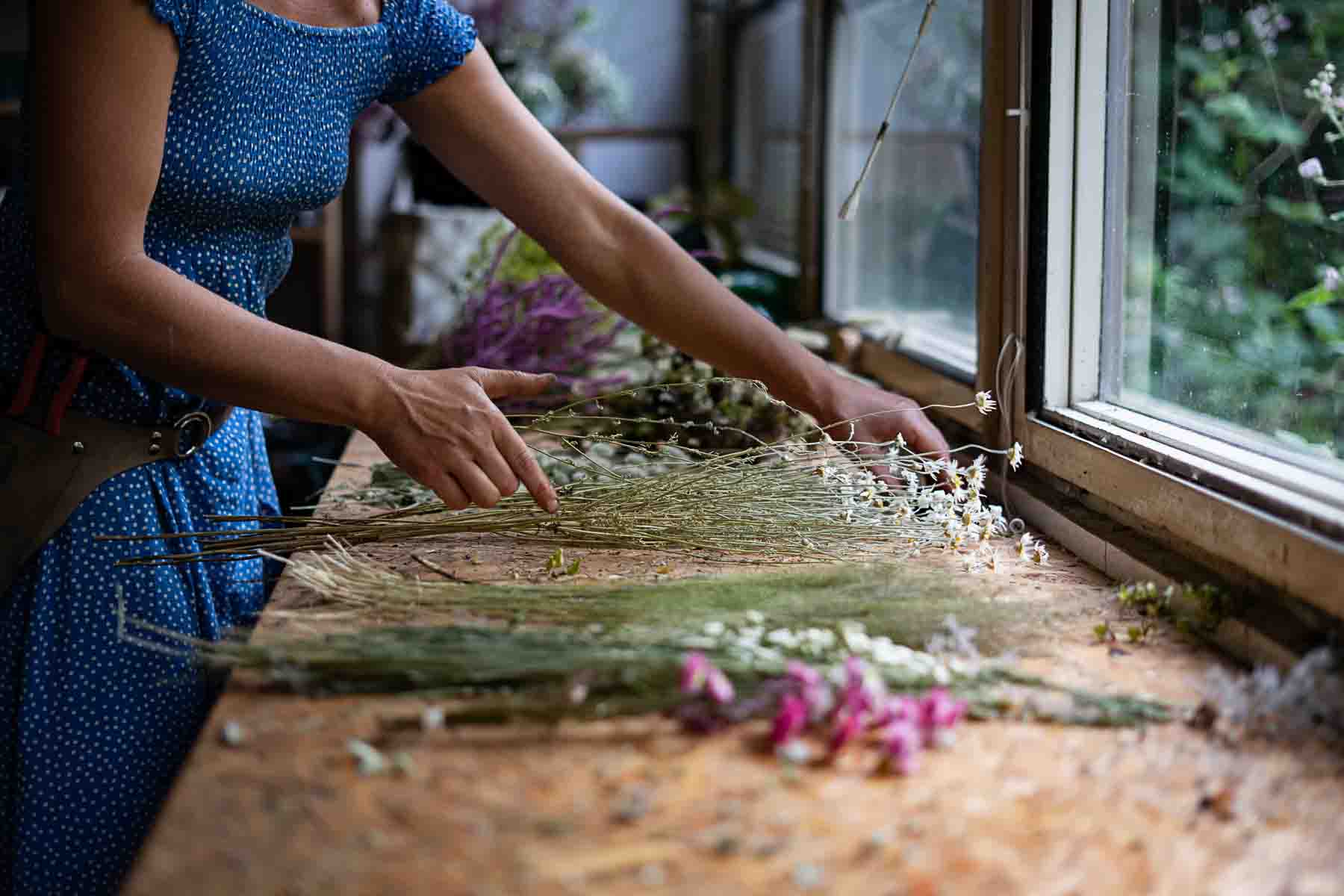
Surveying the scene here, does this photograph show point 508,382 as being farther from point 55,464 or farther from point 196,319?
point 55,464

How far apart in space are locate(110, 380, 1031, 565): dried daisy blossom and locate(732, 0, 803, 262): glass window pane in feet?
5.67

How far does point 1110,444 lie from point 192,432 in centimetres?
89

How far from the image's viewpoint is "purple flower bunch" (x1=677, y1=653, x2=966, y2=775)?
72cm

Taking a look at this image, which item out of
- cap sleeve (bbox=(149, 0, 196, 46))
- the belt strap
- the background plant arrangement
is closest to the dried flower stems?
the belt strap

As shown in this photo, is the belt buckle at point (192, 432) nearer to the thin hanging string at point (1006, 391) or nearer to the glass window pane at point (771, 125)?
the thin hanging string at point (1006, 391)

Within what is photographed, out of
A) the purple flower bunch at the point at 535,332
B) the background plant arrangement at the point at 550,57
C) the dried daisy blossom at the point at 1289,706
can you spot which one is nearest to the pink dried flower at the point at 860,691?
the dried daisy blossom at the point at 1289,706

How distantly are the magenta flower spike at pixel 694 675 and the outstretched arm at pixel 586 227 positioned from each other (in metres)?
0.61

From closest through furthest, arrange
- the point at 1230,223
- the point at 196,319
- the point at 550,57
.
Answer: the point at 196,319 → the point at 1230,223 → the point at 550,57

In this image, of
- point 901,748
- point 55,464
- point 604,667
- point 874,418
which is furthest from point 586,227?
point 901,748

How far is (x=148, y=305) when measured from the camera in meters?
0.98

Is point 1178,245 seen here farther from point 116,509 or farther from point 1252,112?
point 116,509

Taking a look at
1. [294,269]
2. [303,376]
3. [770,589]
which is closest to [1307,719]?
[770,589]

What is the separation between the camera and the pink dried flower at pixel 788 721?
28.3 inches

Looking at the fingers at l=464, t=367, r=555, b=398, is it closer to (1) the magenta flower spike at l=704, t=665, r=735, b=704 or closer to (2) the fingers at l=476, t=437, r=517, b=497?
(2) the fingers at l=476, t=437, r=517, b=497
